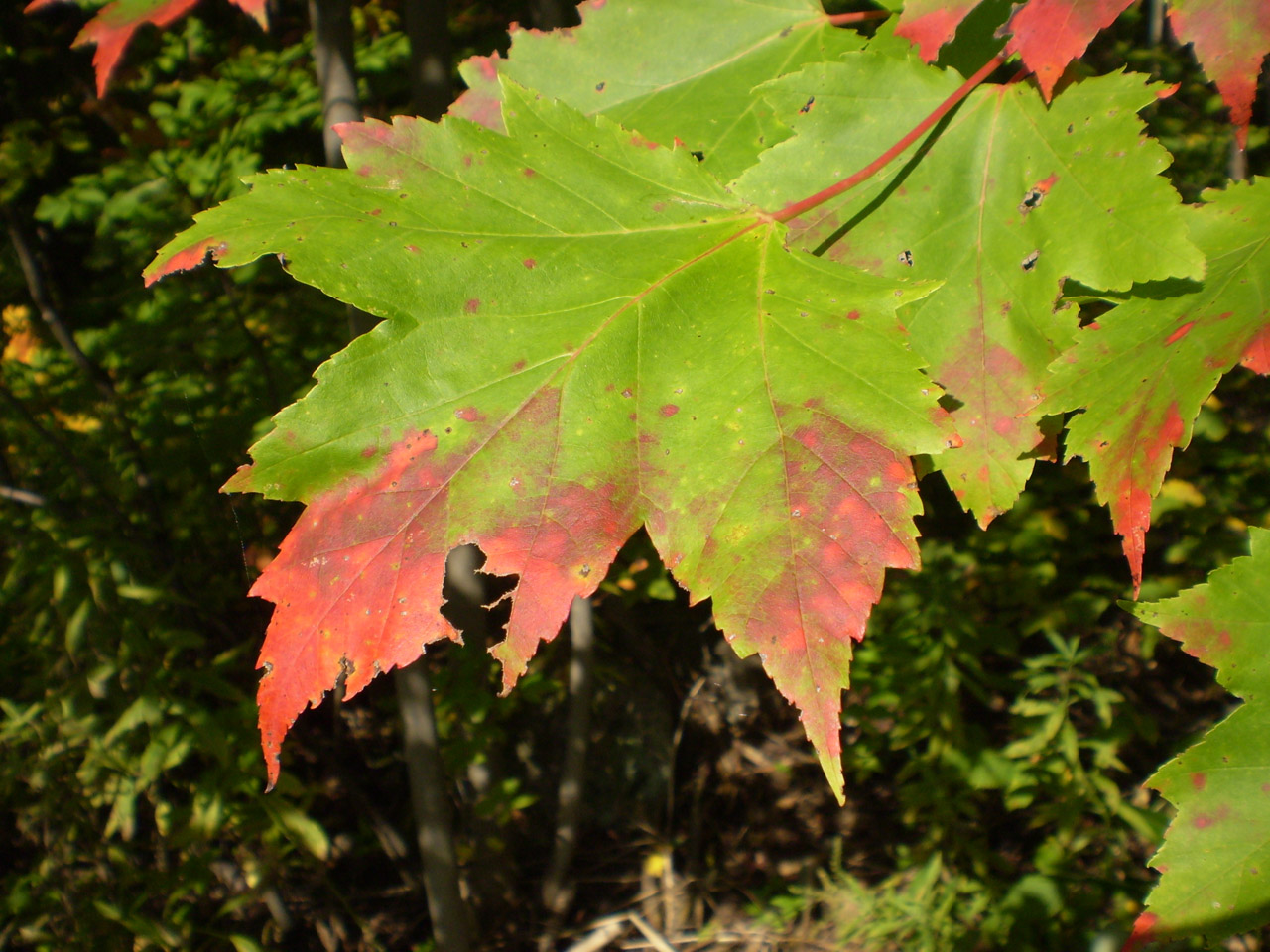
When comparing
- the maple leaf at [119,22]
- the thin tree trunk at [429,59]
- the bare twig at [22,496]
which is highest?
the thin tree trunk at [429,59]

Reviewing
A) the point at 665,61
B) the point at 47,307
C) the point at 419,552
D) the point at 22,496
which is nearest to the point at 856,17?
the point at 665,61

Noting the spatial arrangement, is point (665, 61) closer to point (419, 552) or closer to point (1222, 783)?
point (419, 552)

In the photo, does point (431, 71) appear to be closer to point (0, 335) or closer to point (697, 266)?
point (697, 266)

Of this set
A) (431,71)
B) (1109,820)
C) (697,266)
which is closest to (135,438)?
(431,71)

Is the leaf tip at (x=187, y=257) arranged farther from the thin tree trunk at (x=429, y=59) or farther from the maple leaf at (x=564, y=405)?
the thin tree trunk at (x=429, y=59)

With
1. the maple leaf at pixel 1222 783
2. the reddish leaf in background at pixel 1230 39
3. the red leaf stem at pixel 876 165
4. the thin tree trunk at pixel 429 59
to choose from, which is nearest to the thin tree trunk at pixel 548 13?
the thin tree trunk at pixel 429 59

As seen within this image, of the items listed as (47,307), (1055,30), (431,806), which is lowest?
(431,806)
